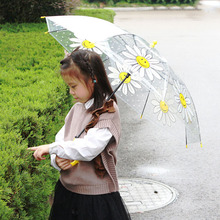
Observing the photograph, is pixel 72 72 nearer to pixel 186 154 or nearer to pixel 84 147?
pixel 84 147

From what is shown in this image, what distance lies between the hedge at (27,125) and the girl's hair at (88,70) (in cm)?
50

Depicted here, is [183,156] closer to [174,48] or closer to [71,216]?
[71,216]

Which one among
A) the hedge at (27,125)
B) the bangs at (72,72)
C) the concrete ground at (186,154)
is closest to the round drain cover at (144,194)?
the concrete ground at (186,154)

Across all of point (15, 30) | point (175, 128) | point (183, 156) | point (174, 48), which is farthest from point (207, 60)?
point (175, 128)

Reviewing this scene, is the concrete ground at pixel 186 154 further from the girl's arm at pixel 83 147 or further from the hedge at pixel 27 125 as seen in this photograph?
the girl's arm at pixel 83 147

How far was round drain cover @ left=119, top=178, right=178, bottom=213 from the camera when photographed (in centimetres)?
528

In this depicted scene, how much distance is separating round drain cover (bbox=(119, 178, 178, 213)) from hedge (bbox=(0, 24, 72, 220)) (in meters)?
1.15

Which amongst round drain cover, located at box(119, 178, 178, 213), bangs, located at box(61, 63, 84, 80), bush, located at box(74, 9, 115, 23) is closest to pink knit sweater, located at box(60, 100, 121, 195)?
bangs, located at box(61, 63, 84, 80)

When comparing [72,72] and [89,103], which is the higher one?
[72,72]

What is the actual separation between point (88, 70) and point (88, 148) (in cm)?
44

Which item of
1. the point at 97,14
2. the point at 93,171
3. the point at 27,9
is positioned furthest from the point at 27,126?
the point at 97,14

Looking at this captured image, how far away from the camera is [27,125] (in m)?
3.48

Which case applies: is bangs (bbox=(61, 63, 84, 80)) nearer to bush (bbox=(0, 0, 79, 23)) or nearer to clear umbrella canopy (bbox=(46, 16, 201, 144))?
clear umbrella canopy (bbox=(46, 16, 201, 144))

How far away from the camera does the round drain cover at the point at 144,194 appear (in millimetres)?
5277
